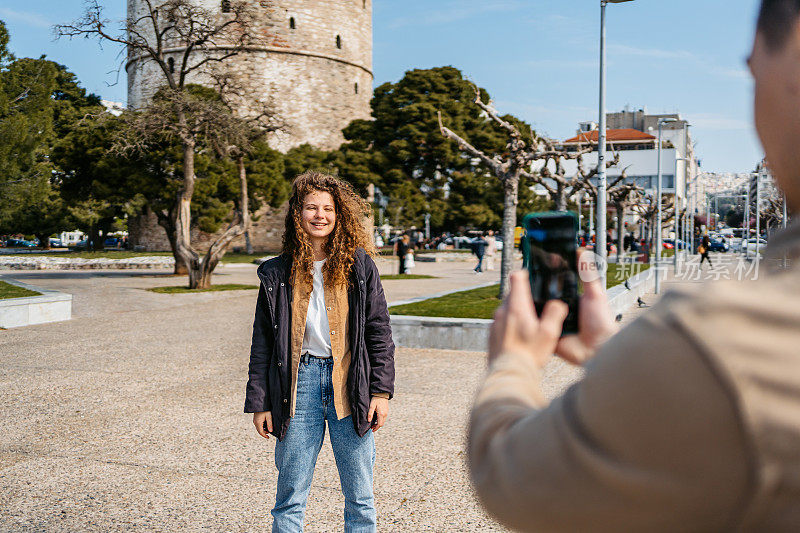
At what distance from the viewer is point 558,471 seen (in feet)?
2.56

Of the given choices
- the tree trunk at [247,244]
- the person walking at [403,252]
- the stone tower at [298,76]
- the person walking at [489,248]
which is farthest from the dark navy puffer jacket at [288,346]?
the tree trunk at [247,244]

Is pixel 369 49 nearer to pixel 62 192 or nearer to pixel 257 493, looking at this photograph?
pixel 62 192

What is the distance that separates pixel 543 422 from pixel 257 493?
394cm

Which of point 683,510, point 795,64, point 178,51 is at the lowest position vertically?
point 683,510

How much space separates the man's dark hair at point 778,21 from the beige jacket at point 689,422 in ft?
0.71

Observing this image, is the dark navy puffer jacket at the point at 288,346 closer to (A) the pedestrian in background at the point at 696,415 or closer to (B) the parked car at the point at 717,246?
(A) the pedestrian in background at the point at 696,415

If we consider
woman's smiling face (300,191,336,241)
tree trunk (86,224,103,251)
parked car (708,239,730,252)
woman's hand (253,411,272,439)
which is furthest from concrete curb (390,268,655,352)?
parked car (708,239,730,252)

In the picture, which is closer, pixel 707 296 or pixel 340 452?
pixel 707 296

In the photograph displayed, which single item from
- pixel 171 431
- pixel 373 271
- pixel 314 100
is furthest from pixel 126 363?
pixel 314 100

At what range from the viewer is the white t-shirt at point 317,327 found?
3.09 metres

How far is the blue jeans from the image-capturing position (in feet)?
9.64

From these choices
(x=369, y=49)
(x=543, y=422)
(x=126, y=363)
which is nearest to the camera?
(x=543, y=422)

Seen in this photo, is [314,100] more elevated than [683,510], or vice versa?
[314,100]

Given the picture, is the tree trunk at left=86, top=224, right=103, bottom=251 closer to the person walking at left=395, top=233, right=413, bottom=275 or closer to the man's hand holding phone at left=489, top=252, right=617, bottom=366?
the person walking at left=395, top=233, right=413, bottom=275
